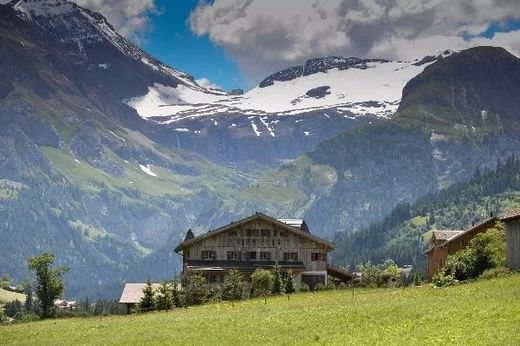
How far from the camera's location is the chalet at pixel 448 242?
12669cm

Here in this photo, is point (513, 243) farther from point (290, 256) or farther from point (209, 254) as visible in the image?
point (209, 254)

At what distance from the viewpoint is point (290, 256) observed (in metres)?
131

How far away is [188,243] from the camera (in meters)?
129

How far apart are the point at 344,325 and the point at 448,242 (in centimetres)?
8762

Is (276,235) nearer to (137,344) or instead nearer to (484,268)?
(484,268)

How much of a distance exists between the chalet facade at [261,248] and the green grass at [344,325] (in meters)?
59.0

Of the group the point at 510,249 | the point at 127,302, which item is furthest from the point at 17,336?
the point at 127,302

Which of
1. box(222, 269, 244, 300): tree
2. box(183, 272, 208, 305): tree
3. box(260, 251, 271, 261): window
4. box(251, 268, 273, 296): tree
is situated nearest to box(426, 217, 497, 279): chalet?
box(260, 251, 271, 261): window

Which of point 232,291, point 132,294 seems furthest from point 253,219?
point 232,291

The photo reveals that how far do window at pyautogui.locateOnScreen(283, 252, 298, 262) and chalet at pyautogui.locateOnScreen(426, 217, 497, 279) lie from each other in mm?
20079

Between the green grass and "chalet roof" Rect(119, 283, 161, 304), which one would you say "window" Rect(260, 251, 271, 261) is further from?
the green grass

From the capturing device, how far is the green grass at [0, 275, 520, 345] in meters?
43.2

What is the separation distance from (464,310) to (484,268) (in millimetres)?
33349

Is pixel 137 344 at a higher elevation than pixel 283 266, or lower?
lower
